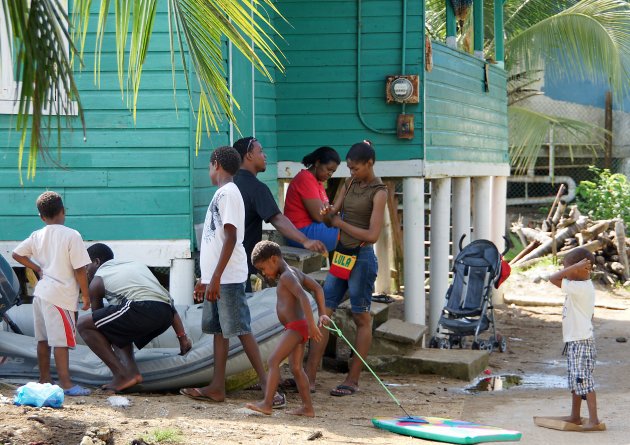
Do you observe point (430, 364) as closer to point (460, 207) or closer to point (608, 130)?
point (460, 207)

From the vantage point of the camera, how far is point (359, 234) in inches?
304

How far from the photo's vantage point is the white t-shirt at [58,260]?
6770mm

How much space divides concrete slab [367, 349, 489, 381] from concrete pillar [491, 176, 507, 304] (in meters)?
6.95

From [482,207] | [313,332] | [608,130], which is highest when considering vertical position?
[608,130]

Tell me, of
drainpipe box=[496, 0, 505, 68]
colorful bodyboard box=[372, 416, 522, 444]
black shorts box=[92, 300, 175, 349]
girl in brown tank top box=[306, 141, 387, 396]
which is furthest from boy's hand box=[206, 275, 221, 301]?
drainpipe box=[496, 0, 505, 68]

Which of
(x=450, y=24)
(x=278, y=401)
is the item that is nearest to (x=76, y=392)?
(x=278, y=401)

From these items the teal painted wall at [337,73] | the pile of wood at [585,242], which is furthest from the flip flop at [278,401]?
the pile of wood at [585,242]

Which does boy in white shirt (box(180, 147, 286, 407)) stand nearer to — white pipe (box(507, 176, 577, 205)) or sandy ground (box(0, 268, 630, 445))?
sandy ground (box(0, 268, 630, 445))

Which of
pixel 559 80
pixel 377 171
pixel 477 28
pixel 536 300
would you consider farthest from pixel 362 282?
pixel 559 80

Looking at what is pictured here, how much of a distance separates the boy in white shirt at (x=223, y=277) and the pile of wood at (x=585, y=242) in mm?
11671

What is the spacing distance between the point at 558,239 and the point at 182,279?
36.8 feet

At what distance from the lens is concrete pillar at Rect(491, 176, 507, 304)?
16.6 meters

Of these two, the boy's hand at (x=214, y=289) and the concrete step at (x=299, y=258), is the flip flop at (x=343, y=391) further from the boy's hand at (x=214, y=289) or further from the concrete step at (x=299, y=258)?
the concrete step at (x=299, y=258)

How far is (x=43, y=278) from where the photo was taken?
6.84 meters
